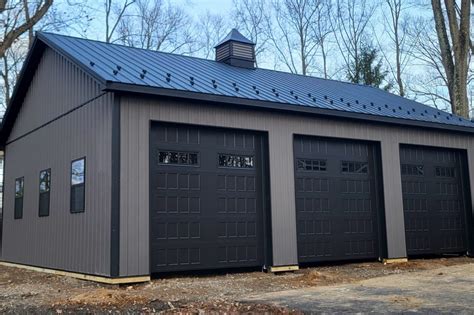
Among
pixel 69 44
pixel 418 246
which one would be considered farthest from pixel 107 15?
pixel 418 246

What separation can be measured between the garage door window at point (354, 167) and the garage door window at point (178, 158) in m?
4.06

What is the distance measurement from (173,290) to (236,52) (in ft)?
29.1

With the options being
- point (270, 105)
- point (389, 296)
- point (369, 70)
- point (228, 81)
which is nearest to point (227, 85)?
point (228, 81)

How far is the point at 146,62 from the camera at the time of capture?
12461 mm

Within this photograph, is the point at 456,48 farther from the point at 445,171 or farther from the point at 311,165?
the point at 311,165

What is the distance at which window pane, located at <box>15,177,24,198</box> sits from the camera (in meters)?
14.6

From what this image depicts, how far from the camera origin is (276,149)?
465 inches

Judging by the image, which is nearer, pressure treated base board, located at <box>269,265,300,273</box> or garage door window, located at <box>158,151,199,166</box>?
garage door window, located at <box>158,151,199,166</box>

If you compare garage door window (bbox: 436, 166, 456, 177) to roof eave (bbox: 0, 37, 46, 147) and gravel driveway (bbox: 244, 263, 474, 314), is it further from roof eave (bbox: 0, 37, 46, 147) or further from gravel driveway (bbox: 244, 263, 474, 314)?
roof eave (bbox: 0, 37, 46, 147)

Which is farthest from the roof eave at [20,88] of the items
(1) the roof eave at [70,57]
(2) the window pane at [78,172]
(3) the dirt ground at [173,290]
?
(3) the dirt ground at [173,290]

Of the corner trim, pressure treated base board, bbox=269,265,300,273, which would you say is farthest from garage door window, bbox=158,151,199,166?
pressure treated base board, bbox=269,265,300,273

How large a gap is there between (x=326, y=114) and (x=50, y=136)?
6587 millimetres

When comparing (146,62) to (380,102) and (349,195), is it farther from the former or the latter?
(380,102)

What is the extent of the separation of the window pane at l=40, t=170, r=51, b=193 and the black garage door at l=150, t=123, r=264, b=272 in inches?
148
